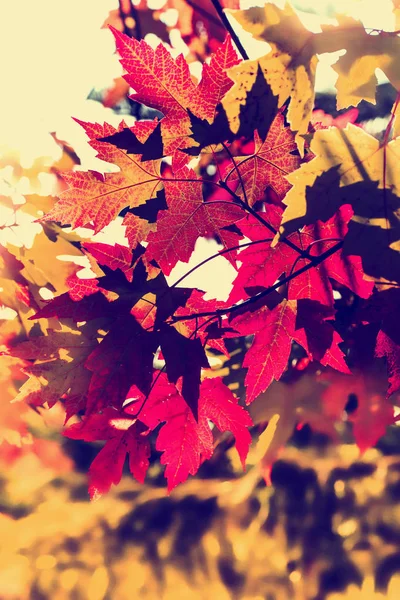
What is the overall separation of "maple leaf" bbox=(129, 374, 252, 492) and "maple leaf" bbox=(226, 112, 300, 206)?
9.8 inches

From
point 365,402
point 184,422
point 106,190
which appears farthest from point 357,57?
point 365,402

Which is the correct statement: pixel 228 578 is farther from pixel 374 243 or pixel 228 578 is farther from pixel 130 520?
pixel 374 243

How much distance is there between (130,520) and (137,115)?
3.51 feet

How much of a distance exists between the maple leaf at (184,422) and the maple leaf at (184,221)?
16cm

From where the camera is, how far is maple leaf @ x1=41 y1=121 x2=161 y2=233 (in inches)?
19.4

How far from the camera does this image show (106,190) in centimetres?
51

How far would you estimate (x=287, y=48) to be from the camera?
1.37 feet

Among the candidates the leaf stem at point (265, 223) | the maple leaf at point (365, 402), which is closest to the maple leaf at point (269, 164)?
the leaf stem at point (265, 223)

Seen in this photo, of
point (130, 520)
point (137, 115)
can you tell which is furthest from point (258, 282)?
point (130, 520)

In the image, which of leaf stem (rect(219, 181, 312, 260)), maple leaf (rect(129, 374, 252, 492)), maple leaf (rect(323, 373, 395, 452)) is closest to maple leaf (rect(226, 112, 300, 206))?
leaf stem (rect(219, 181, 312, 260))

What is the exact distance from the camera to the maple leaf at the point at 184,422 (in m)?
0.57

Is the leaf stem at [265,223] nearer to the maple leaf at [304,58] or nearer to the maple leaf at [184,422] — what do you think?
the maple leaf at [304,58]

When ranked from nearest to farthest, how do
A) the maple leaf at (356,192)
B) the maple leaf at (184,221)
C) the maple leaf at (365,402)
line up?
the maple leaf at (356,192) < the maple leaf at (184,221) < the maple leaf at (365,402)

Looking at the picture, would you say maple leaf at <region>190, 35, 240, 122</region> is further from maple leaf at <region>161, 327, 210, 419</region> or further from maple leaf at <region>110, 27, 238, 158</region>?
maple leaf at <region>161, 327, 210, 419</region>
